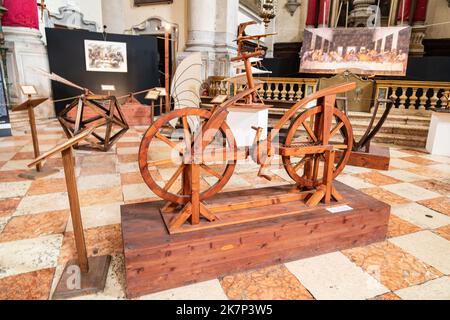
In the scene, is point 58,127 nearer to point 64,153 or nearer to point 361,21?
point 64,153

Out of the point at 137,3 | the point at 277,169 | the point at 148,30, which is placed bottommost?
the point at 277,169

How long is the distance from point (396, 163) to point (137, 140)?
4.50 meters

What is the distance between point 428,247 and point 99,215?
264 cm

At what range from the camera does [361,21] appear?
27.9 ft

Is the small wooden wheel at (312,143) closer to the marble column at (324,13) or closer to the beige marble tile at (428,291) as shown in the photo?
the beige marble tile at (428,291)

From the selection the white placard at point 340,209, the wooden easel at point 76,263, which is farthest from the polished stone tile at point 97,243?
the white placard at point 340,209

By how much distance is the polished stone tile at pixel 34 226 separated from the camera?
228 cm

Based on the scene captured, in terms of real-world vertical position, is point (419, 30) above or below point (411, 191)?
above

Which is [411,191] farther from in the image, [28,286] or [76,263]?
[28,286]

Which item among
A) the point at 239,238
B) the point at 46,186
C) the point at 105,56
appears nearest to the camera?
the point at 239,238

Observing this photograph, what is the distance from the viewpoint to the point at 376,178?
387 cm

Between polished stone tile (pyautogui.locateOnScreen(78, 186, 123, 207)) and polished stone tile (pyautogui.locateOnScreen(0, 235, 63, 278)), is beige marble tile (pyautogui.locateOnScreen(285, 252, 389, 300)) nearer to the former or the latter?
polished stone tile (pyautogui.locateOnScreen(0, 235, 63, 278))

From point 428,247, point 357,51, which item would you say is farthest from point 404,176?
point 357,51

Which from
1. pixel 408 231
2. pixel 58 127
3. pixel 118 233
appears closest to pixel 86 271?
pixel 118 233
